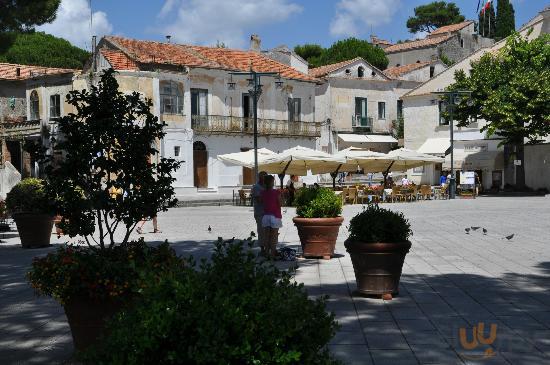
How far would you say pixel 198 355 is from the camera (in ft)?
8.80

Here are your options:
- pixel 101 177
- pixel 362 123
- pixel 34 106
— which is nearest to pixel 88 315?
pixel 101 177

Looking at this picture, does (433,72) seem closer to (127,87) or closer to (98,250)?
(127,87)

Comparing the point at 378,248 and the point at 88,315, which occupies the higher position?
the point at 378,248

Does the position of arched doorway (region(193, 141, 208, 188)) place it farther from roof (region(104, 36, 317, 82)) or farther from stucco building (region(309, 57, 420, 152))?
stucco building (region(309, 57, 420, 152))

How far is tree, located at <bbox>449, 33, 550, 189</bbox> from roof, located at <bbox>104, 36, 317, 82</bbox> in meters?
13.0

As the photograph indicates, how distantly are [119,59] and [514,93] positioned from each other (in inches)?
831

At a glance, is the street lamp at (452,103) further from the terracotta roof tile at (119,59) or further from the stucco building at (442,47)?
the stucco building at (442,47)

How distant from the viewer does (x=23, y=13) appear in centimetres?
1245

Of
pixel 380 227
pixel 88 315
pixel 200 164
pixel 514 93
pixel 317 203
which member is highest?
pixel 514 93

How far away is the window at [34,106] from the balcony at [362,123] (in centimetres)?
2104

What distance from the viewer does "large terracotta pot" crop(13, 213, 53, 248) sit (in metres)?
13.3

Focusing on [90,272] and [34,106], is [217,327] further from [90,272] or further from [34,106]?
[34,106]

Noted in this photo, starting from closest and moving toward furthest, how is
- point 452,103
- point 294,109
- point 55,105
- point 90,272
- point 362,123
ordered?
point 90,272 < point 452,103 < point 55,105 < point 294,109 < point 362,123

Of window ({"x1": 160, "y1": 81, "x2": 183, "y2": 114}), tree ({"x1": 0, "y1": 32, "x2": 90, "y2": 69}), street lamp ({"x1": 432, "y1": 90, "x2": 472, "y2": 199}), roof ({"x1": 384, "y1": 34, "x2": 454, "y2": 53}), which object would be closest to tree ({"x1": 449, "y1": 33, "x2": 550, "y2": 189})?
street lamp ({"x1": 432, "y1": 90, "x2": 472, "y2": 199})
